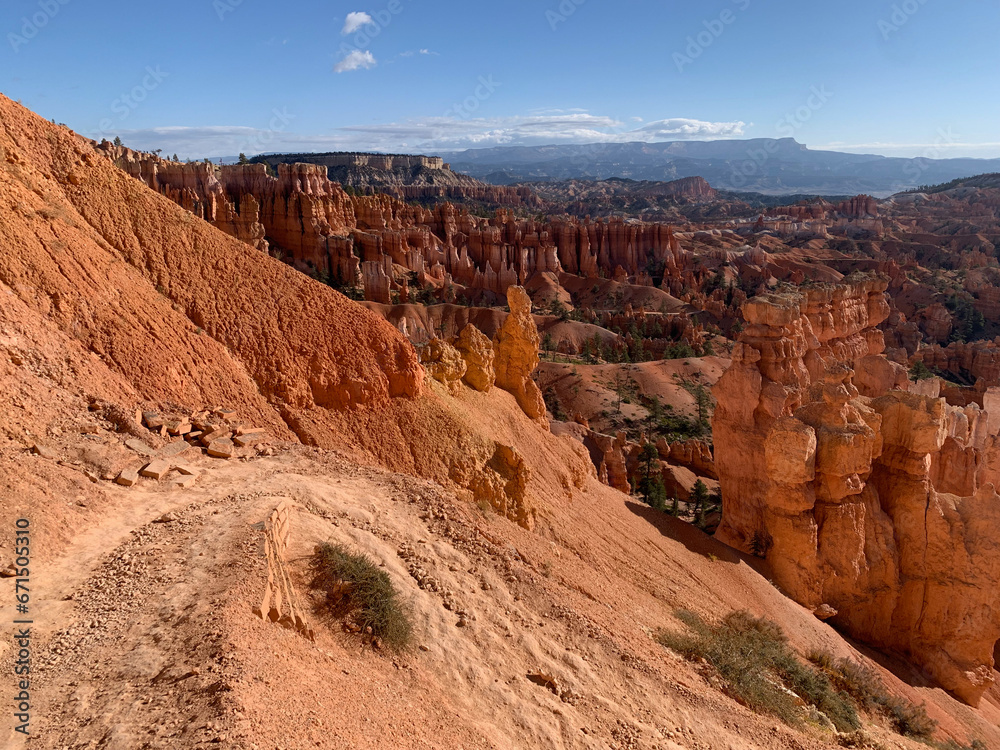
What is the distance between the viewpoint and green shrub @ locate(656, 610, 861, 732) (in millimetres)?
9375

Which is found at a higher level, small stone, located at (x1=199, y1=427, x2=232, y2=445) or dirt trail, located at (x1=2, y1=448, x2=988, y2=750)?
small stone, located at (x1=199, y1=427, x2=232, y2=445)

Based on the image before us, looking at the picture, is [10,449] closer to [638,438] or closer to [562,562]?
[562,562]

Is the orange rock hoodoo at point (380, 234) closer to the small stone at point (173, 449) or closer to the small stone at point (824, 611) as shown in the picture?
the small stone at point (824, 611)

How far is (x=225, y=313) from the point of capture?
11578 mm

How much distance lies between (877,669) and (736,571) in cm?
360

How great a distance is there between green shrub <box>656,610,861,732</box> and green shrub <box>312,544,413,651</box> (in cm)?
484

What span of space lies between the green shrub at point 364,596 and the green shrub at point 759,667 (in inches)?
190

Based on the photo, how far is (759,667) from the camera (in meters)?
10.5

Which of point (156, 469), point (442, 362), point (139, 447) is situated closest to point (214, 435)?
point (139, 447)

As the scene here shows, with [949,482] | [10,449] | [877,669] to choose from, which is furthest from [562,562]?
[949,482]

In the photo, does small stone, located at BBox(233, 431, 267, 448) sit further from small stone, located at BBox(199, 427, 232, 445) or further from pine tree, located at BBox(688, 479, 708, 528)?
pine tree, located at BBox(688, 479, 708, 528)

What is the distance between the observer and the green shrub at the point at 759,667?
9.38 metres

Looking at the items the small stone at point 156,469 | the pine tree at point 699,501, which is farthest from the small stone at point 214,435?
the pine tree at point 699,501

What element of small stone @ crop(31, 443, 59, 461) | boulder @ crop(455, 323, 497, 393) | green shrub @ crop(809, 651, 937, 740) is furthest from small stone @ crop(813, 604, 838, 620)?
small stone @ crop(31, 443, 59, 461)
